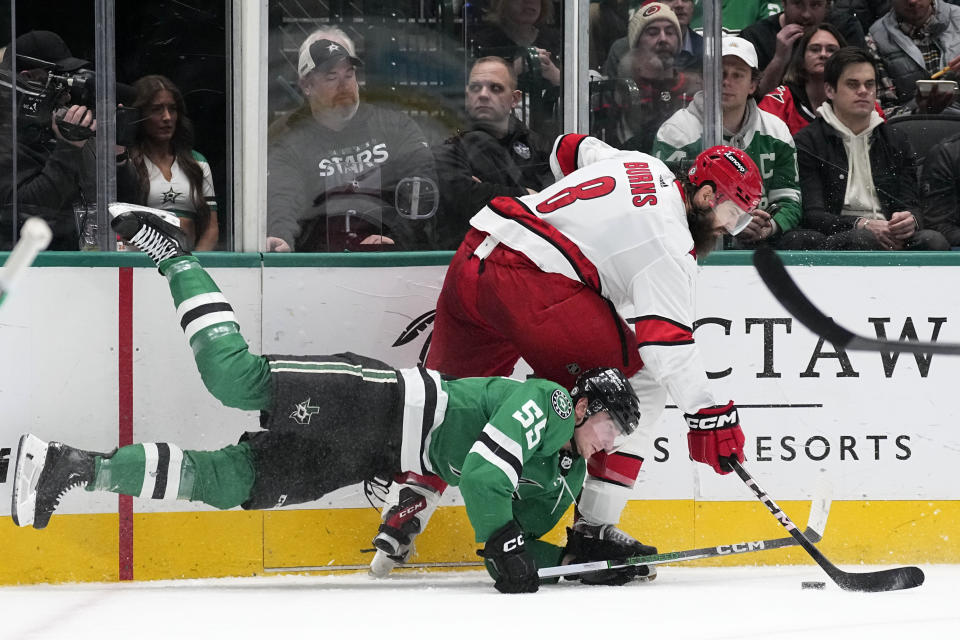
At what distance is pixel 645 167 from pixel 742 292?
0.53 meters

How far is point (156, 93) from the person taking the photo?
3.34m

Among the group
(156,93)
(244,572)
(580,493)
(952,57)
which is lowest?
(244,572)

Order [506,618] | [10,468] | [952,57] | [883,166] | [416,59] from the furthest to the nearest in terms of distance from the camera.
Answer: [952,57] → [883,166] → [416,59] → [10,468] → [506,618]

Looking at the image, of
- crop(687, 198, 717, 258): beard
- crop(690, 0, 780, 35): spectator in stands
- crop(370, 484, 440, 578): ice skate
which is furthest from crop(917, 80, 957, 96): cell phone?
crop(370, 484, 440, 578): ice skate

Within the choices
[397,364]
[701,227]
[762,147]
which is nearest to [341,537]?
[397,364]

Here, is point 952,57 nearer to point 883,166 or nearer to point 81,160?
point 883,166

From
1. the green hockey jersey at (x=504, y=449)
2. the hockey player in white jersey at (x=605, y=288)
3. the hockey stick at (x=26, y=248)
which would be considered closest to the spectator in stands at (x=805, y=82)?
the hockey player in white jersey at (x=605, y=288)

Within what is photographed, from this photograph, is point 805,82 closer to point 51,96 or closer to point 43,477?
point 51,96

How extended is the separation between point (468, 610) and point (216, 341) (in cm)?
91

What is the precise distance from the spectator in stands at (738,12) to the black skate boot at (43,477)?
6.91 ft

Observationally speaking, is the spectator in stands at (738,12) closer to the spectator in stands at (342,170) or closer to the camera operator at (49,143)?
the spectator in stands at (342,170)

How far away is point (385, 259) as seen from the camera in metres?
3.38

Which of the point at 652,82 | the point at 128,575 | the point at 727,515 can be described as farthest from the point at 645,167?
the point at 128,575

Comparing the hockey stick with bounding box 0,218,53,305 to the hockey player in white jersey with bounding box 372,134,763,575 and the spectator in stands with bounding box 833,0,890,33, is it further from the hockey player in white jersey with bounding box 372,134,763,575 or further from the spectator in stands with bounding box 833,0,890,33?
the spectator in stands with bounding box 833,0,890,33
